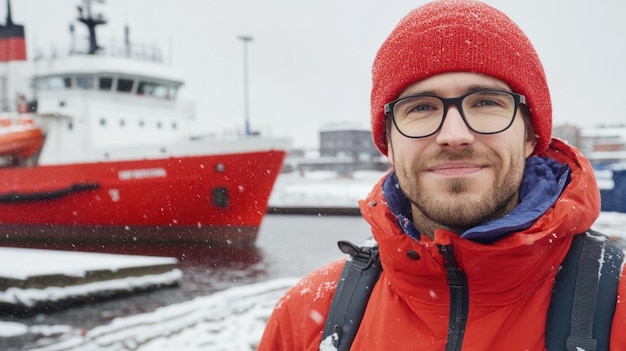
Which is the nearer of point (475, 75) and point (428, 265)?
point (428, 265)

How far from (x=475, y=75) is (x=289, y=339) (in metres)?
0.97

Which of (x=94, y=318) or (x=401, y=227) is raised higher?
(x=401, y=227)

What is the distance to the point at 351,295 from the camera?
1364 mm

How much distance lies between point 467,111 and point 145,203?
1110cm

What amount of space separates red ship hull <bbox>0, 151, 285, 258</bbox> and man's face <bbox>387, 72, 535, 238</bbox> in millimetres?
10384

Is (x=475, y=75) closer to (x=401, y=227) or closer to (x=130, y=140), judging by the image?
(x=401, y=227)

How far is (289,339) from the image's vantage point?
1.48 m

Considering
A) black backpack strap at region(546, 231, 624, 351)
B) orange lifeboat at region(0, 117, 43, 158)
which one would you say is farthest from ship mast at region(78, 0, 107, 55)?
black backpack strap at region(546, 231, 624, 351)

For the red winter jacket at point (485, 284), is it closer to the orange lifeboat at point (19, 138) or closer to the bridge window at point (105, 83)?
the orange lifeboat at point (19, 138)

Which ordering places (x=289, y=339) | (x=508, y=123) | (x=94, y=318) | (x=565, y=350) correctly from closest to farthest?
(x=565, y=350) → (x=508, y=123) → (x=289, y=339) → (x=94, y=318)

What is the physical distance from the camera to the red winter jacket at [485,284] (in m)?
1.13

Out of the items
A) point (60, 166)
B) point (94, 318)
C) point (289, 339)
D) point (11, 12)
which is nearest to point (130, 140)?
point (60, 166)

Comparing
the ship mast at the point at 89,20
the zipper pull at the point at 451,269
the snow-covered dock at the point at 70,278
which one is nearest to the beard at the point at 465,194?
the zipper pull at the point at 451,269

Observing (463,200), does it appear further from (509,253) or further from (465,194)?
(509,253)
